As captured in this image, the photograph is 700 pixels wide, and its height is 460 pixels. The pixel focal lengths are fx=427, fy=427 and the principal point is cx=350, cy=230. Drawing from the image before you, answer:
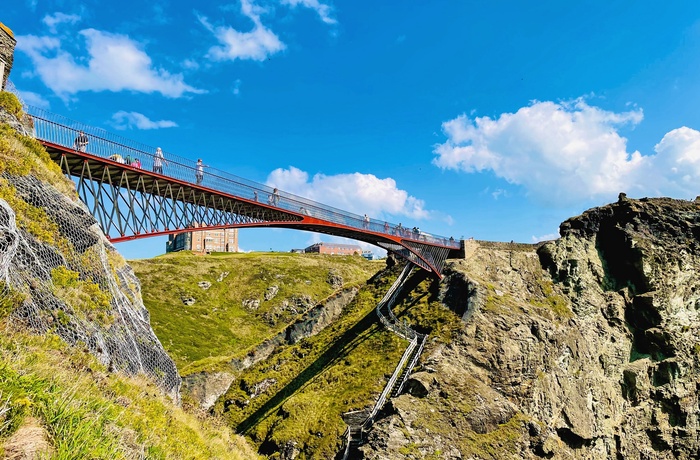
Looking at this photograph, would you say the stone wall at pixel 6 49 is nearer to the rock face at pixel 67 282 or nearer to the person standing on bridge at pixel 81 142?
the person standing on bridge at pixel 81 142

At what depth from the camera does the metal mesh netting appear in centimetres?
1103

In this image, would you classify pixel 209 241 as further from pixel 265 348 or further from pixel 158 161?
pixel 158 161

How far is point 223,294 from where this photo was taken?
98.4 m

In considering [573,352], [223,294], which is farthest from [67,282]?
[223,294]

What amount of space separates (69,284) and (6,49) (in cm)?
1476

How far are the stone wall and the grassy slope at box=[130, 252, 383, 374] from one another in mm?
53515

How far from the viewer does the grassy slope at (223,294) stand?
76.8m

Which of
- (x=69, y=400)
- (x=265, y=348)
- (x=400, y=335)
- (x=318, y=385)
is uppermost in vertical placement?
(x=69, y=400)

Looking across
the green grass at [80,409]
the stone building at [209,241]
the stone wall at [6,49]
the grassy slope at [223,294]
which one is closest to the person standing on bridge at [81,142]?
the stone wall at [6,49]

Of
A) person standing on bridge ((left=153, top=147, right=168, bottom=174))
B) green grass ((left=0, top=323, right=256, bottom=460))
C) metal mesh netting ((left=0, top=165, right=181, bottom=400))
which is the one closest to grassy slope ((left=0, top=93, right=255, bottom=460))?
green grass ((left=0, top=323, right=256, bottom=460))

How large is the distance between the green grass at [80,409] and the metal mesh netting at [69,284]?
1.22 metres

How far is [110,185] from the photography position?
23906 mm

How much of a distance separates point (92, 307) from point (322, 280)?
9510 cm

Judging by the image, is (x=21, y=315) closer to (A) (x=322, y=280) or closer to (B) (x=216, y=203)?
(B) (x=216, y=203)
